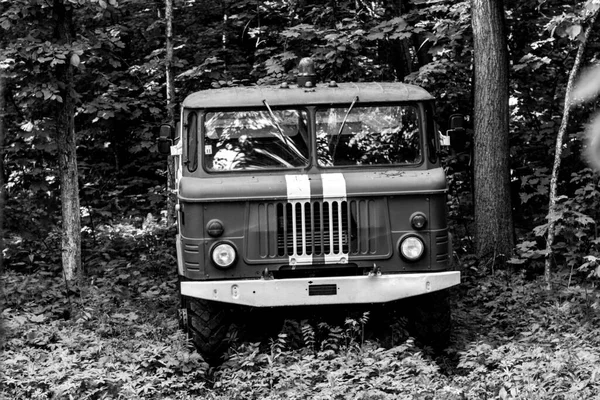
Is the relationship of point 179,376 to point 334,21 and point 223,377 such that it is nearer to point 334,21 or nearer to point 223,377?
point 223,377

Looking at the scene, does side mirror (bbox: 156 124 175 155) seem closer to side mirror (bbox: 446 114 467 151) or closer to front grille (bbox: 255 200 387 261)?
front grille (bbox: 255 200 387 261)

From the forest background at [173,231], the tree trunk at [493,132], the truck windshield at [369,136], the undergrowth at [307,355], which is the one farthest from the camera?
the tree trunk at [493,132]

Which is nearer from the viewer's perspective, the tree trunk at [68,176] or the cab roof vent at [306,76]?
the cab roof vent at [306,76]

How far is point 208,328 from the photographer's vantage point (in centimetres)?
679

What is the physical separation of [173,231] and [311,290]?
7110mm

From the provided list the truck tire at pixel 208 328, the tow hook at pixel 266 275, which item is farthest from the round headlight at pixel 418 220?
the truck tire at pixel 208 328

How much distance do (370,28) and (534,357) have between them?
7472mm

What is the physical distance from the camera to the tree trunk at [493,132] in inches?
402

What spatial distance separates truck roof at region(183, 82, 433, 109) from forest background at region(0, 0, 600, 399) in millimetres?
1473

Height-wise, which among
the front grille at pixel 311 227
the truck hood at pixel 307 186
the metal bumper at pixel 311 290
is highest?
the truck hood at pixel 307 186

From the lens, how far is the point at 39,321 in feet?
25.3

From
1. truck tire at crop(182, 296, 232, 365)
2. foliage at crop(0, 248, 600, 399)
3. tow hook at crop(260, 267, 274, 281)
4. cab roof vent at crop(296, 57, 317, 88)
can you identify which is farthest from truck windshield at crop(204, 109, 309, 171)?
foliage at crop(0, 248, 600, 399)

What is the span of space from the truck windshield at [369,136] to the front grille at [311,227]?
0.55 metres

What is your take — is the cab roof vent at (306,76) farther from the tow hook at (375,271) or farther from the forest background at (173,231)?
the forest background at (173,231)
